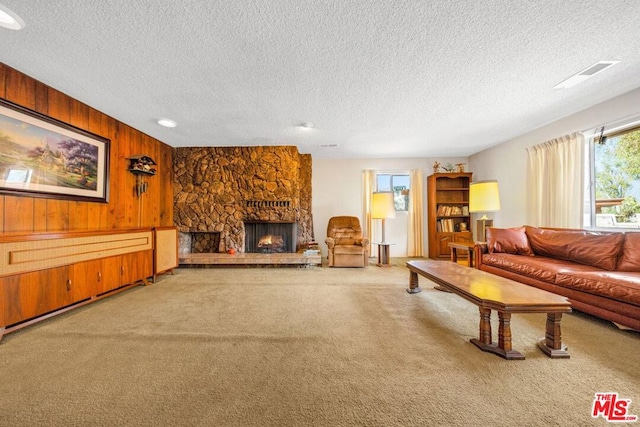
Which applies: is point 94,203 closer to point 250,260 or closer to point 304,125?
point 250,260

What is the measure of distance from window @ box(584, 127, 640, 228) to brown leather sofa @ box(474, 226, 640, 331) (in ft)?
1.76

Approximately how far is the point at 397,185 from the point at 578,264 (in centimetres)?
350

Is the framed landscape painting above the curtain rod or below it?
below

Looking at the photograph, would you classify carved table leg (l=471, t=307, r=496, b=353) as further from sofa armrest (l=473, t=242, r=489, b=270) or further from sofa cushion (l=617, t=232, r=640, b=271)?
sofa armrest (l=473, t=242, r=489, b=270)

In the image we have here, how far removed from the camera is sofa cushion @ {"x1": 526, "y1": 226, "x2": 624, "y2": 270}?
253cm

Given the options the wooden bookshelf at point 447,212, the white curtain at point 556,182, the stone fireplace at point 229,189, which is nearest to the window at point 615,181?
the white curtain at point 556,182

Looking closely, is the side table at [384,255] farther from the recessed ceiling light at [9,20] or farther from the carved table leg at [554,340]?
the recessed ceiling light at [9,20]

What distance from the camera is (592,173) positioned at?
3193 millimetres

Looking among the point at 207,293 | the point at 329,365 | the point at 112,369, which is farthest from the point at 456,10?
the point at 207,293

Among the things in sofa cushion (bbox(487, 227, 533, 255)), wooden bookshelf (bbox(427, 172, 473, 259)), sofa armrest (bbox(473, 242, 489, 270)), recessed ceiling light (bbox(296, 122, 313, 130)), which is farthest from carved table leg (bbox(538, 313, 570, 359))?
wooden bookshelf (bbox(427, 172, 473, 259))

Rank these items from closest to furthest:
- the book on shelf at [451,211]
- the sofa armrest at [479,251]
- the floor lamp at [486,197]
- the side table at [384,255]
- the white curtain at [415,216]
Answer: the sofa armrest at [479,251] < the floor lamp at [486,197] < the side table at [384,255] < the book on shelf at [451,211] < the white curtain at [415,216]

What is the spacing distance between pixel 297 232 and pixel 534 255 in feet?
13.1

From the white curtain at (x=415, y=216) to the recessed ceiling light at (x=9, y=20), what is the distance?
591 cm

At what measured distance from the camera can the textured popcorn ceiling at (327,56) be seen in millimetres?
1603
